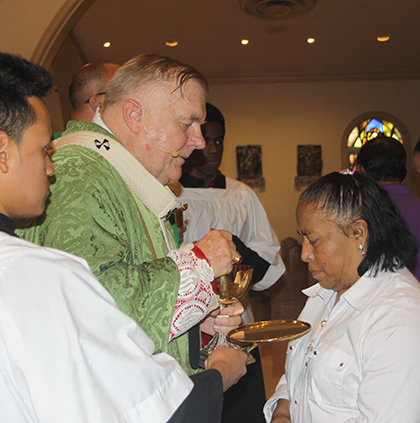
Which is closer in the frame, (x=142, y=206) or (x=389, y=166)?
(x=142, y=206)

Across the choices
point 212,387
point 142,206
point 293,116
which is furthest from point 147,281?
point 293,116

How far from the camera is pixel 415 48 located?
29.3 feet

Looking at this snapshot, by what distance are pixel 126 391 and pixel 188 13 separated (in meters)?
6.94

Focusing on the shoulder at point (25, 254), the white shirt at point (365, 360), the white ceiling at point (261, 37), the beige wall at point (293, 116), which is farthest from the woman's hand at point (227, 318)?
the beige wall at point (293, 116)

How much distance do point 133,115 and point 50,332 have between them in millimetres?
989

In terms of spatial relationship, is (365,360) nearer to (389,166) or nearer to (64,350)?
(64,350)

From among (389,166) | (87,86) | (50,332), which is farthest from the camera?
(389,166)

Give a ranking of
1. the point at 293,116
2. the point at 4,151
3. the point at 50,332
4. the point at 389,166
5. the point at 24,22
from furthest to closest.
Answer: the point at 293,116 → the point at 24,22 → the point at 389,166 → the point at 4,151 → the point at 50,332

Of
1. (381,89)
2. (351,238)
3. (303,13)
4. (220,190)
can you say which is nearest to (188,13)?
(303,13)

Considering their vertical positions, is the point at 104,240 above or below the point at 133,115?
below

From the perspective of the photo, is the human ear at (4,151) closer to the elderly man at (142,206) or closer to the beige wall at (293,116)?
the elderly man at (142,206)

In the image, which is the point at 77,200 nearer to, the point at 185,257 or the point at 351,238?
the point at 185,257

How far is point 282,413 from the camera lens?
1805 millimetres

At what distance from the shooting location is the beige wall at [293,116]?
10422 mm
